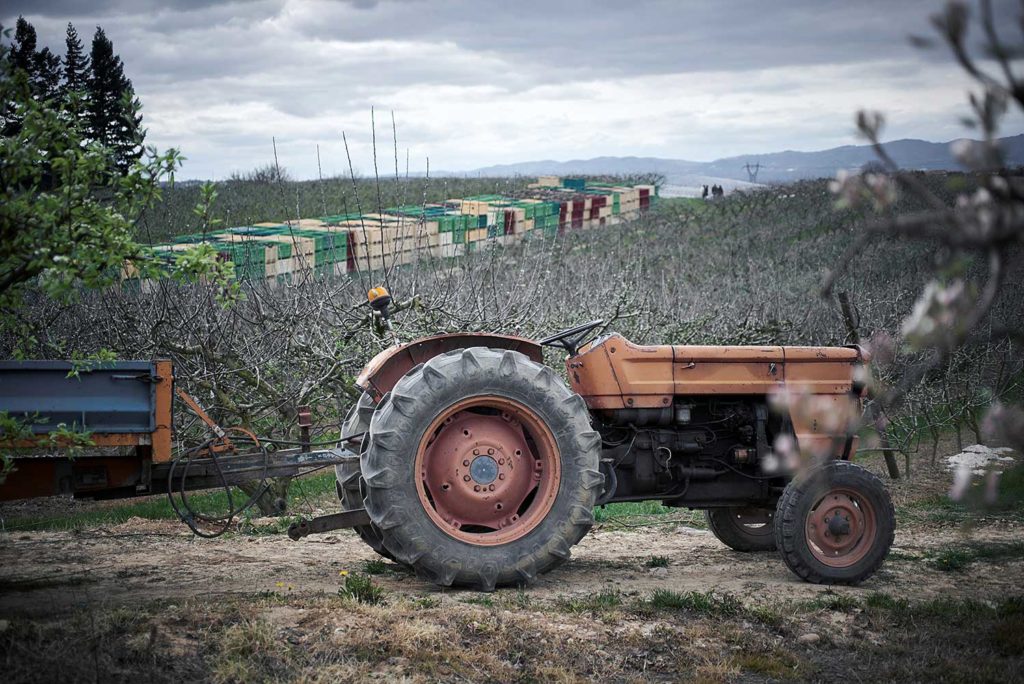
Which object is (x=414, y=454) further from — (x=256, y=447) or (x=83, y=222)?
(x=83, y=222)

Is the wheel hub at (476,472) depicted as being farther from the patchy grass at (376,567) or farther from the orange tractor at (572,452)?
the patchy grass at (376,567)

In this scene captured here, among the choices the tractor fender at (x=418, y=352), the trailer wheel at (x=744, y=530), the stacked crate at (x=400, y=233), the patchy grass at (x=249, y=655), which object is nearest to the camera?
the patchy grass at (x=249, y=655)

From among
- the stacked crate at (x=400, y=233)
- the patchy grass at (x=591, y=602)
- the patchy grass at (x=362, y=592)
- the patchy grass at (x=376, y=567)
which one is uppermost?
the stacked crate at (x=400, y=233)

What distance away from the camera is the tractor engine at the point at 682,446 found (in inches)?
258

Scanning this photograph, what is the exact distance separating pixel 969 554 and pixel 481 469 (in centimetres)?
392

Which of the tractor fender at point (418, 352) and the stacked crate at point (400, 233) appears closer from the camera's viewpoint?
the tractor fender at point (418, 352)

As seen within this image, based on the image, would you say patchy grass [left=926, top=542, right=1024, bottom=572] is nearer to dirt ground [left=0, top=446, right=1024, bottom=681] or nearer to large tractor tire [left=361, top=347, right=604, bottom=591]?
dirt ground [left=0, top=446, right=1024, bottom=681]

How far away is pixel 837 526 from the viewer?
250 inches

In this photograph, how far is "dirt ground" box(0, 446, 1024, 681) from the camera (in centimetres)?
464

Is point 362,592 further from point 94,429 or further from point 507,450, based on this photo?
point 94,429

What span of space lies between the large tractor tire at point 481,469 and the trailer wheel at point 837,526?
1.30m

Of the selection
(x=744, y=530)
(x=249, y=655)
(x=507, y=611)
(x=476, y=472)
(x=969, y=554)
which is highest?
(x=476, y=472)

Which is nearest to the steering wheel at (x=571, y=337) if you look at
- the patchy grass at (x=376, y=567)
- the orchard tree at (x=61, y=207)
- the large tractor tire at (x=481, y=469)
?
the large tractor tire at (x=481, y=469)

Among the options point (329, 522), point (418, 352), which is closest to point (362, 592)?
point (329, 522)
